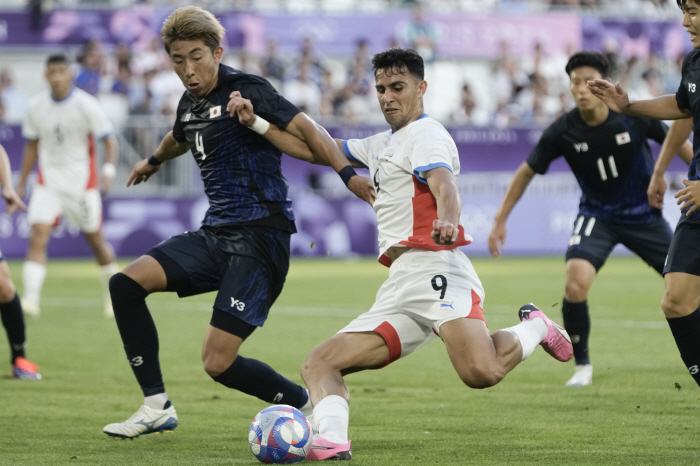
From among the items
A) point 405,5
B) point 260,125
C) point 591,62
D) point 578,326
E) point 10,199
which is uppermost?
point 405,5

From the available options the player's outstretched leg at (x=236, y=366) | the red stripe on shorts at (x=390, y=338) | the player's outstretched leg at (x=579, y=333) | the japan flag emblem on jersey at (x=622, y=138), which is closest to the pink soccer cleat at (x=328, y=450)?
the red stripe on shorts at (x=390, y=338)

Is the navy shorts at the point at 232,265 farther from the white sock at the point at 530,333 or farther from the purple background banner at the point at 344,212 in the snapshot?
the purple background banner at the point at 344,212

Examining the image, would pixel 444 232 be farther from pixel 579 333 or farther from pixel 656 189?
pixel 579 333

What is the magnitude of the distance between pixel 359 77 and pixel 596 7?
7.62 metres

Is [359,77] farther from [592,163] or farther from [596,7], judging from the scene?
[592,163]

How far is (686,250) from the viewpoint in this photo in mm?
5477

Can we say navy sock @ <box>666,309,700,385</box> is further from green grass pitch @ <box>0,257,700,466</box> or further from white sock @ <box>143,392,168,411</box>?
white sock @ <box>143,392,168,411</box>

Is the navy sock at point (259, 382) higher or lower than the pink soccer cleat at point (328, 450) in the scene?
higher

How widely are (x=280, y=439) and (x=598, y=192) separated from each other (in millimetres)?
4059

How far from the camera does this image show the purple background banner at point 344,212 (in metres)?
19.9

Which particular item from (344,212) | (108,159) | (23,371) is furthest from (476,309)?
(344,212)

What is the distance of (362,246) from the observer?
822 inches

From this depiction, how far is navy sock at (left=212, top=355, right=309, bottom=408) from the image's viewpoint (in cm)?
571

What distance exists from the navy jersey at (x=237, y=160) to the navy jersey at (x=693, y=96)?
2.15 metres
